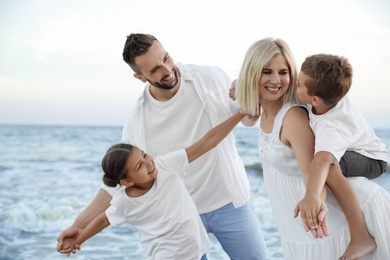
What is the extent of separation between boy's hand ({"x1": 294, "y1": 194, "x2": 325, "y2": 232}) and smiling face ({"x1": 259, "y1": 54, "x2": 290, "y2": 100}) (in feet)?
1.38

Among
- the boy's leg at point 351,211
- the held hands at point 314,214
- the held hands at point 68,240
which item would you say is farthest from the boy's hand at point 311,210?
the held hands at point 68,240

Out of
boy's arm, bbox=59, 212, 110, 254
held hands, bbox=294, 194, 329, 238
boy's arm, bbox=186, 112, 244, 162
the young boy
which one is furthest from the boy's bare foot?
boy's arm, bbox=59, 212, 110, 254

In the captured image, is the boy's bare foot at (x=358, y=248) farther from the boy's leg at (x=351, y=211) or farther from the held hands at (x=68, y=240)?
the held hands at (x=68, y=240)

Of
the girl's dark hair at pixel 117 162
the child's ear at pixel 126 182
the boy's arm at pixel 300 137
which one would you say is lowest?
the child's ear at pixel 126 182

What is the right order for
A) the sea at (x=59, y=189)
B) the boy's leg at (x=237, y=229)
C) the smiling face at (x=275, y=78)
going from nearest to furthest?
Answer: 1. the smiling face at (x=275, y=78)
2. the boy's leg at (x=237, y=229)
3. the sea at (x=59, y=189)

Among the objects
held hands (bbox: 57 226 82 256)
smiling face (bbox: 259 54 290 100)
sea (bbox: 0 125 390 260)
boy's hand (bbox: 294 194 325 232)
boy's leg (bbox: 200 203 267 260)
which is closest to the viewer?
boy's hand (bbox: 294 194 325 232)

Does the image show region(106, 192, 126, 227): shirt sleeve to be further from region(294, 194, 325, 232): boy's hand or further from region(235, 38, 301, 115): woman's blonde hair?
region(294, 194, 325, 232): boy's hand

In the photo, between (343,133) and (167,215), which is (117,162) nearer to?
(167,215)

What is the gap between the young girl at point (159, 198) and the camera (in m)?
2.23

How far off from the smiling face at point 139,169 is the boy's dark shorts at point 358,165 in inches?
28.0

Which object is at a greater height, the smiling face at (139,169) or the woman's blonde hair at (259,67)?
the woman's blonde hair at (259,67)

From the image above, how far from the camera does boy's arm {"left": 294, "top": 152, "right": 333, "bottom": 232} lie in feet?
5.90

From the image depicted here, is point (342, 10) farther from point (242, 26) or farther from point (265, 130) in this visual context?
point (265, 130)

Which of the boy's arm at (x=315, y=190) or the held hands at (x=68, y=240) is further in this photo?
the held hands at (x=68, y=240)
